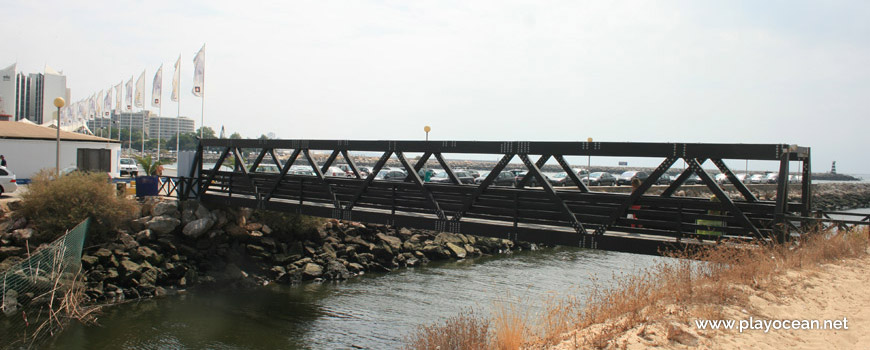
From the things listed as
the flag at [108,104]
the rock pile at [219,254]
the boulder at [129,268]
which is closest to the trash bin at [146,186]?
the rock pile at [219,254]

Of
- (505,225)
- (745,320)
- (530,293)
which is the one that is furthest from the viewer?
(530,293)

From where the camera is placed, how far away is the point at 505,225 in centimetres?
1309

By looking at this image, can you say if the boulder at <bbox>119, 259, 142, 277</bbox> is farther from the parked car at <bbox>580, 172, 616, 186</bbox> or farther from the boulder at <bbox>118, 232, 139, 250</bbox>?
the parked car at <bbox>580, 172, 616, 186</bbox>

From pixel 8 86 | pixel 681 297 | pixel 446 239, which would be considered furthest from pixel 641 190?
pixel 8 86

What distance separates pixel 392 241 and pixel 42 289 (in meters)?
13.5

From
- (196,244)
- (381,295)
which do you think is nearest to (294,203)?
(381,295)

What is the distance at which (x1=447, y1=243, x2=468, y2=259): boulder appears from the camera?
26.9 meters

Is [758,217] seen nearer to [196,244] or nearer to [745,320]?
[745,320]

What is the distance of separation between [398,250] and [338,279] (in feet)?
14.7

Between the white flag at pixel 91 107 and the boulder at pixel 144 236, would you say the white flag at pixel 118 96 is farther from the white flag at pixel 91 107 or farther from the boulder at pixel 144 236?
the boulder at pixel 144 236

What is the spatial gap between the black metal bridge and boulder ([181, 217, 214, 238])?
482 cm

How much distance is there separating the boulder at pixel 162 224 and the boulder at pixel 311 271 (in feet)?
16.3

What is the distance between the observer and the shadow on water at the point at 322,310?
14594mm

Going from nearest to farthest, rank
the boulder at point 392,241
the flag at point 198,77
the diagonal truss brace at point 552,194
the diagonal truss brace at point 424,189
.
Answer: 1. the diagonal truss brace at point 552,194
2. the diagonal truss brace at point 424,189
3. the boulder at point 392,241
4. the flag at point 198,77
